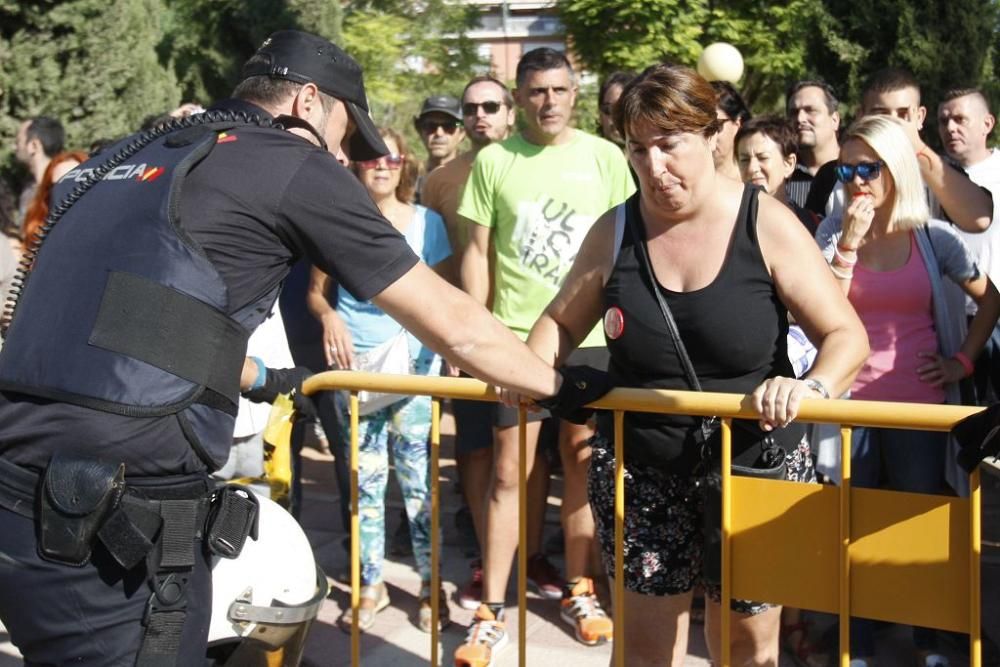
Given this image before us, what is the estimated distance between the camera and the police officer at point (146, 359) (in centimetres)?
229

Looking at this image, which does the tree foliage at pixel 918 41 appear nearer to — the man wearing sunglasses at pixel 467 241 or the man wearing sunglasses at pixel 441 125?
the man wearing sunglasses at pixel 441 125

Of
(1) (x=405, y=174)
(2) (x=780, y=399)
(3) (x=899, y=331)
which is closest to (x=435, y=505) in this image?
(2) (x=780, y=399)

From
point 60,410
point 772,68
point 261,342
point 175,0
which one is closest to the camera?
point 60,410

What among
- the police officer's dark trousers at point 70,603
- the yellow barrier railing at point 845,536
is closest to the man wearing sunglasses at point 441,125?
the yellow barrier railing at point 845,536

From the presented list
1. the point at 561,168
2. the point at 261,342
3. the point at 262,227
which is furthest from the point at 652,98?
the point at 261,342

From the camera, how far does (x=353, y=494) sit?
11.7 feet

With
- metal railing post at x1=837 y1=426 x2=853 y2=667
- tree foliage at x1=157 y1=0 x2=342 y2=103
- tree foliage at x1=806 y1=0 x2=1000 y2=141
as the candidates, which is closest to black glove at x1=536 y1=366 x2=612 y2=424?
metal railing post at x1=837 y1=426 x2=853 y2=667

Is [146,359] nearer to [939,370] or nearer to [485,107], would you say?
[939,370]

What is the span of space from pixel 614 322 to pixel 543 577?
2256 mm

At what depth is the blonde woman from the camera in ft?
13.4

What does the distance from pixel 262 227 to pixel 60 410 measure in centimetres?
53

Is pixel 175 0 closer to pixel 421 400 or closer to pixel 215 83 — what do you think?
pixel 215 83

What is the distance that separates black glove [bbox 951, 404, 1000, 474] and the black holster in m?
1.79

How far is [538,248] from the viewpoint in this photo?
4727 millimetres
